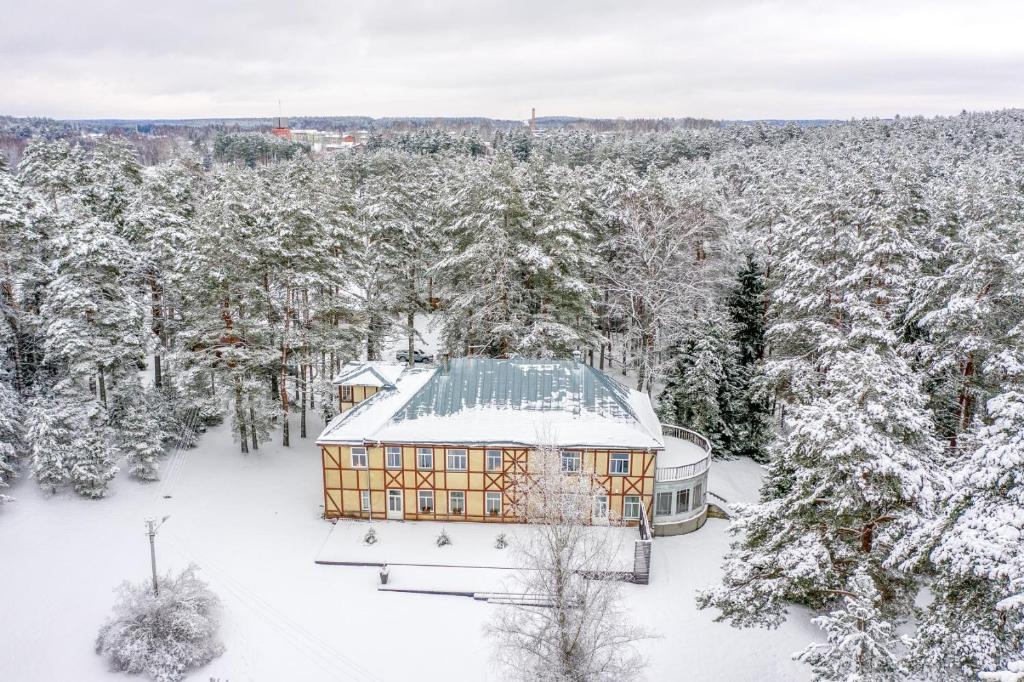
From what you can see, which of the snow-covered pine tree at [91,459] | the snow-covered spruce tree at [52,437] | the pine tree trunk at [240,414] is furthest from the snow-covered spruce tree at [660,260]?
the snow-covered spruce tree at [52,437]

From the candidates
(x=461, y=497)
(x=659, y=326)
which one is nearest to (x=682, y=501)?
(x=461, y=497)

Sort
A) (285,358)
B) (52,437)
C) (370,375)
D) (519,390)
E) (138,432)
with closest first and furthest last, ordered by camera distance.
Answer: (52,437) → (519,390) → (370,375) → (138,432) → (285,358)

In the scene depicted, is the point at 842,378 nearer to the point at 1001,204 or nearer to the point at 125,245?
the point at 1001,204

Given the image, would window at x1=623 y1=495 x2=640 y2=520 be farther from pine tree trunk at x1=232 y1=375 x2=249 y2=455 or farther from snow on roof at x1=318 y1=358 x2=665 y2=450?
pine tree trunk at x1=232 y1=375 x2=249 y2=455

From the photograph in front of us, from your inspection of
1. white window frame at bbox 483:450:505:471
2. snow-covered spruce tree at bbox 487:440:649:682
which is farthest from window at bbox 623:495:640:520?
snow-covered spruce tree at bbox 487:440:649:682

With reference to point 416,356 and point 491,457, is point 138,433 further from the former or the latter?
point 416,356
